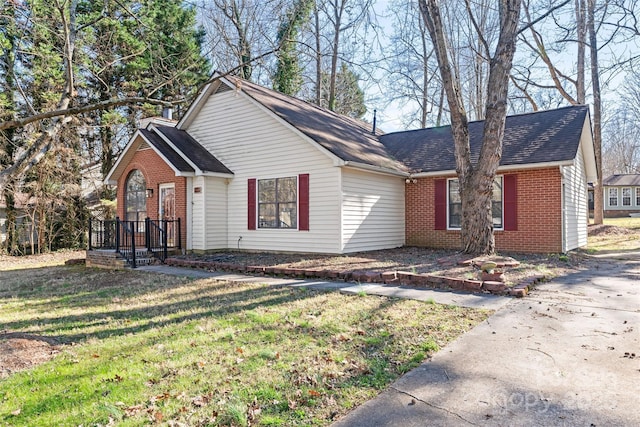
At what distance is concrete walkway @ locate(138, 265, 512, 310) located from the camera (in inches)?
228

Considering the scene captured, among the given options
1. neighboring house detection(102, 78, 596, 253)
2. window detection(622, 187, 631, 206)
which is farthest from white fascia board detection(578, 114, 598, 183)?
window detection(622, 187, 631, 206)

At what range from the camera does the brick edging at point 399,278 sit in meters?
6.40

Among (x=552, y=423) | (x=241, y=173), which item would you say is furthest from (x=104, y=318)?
(x=241, y=173)

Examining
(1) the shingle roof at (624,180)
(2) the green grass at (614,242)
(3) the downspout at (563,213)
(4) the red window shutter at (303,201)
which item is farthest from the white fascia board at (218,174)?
(1) the shingle roof at (624,180)

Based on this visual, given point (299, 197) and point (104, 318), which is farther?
point (299, 197)

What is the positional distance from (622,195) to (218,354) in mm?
45201

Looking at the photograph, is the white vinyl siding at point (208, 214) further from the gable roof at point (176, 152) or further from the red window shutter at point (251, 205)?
the red window shutter at point (251, 205)

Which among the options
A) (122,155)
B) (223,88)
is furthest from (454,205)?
(122,155)

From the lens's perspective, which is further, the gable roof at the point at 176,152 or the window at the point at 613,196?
the window at the point at 613,196

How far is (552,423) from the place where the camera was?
8.63ft

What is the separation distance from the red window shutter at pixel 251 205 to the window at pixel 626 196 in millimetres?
39825

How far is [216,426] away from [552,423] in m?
2.24

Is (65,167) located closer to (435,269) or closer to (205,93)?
(205,93)

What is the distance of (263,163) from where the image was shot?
40.8ft
